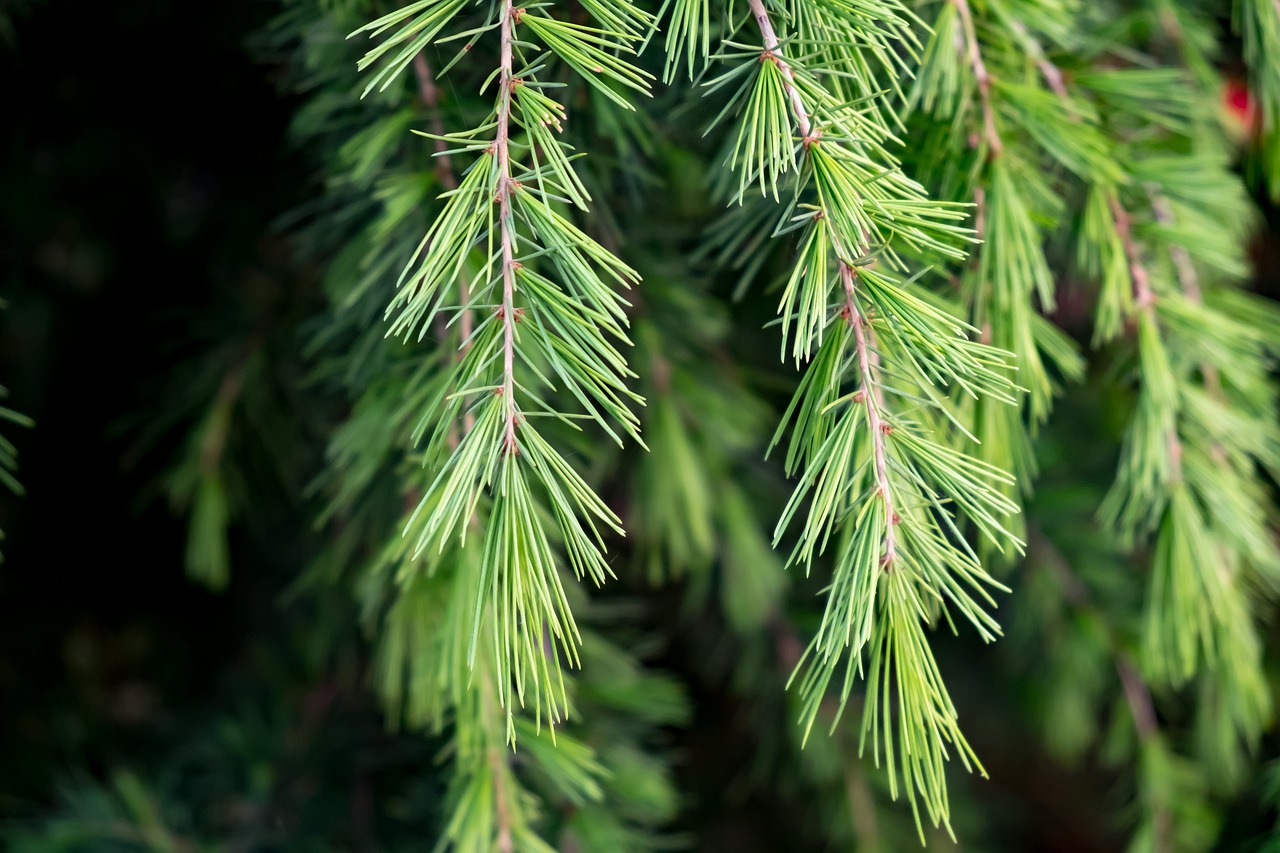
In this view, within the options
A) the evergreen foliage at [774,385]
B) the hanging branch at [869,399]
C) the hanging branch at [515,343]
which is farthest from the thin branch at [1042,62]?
the hanging branch at [515,343]

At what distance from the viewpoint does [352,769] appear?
0.95 metres

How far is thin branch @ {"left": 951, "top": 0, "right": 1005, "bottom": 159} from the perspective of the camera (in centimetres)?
49

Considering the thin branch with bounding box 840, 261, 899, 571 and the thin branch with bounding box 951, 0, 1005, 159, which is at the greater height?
the thin branch with bounding box 951, 0, 1005, 159

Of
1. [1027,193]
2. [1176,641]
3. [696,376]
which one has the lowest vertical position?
[1176,641]

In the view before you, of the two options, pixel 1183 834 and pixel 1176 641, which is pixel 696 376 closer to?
pixel 1176 641

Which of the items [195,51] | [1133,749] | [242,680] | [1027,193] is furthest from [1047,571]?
[195,51]

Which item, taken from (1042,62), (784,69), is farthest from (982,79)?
(784,69)

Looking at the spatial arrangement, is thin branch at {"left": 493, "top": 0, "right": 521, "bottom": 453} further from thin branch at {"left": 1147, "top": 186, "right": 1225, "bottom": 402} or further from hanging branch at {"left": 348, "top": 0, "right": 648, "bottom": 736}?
thin branch at {"left": 1147, "top": 186, "right": 1225, "bottom": 402}

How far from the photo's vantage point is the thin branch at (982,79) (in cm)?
49

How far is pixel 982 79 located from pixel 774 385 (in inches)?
13.5

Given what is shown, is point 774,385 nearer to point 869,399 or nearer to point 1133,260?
point 1133,260

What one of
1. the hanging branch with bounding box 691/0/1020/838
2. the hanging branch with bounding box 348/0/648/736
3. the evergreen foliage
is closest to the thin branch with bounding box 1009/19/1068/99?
the evergreen foliage

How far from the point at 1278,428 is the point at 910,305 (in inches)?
19.2

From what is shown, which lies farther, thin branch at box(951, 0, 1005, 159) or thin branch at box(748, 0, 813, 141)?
thin branch at box(951, 0, 1005, 159)
